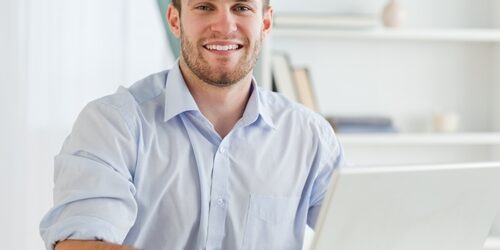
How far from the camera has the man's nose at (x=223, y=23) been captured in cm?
155

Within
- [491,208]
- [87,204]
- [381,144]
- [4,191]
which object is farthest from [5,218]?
[381,144]

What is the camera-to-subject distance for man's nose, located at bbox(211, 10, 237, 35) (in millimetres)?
1548

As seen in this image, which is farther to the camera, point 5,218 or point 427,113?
point 427,113

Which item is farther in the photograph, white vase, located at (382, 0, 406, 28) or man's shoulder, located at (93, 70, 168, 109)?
white vase, located at (382, 0, 406, 28)

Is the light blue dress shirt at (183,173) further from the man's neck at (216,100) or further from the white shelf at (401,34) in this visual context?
the white shelf at (401,34)

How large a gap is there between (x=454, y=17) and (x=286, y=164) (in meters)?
2.03

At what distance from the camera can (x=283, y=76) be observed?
3156 millimetres

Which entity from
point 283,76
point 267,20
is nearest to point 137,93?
point 267,20

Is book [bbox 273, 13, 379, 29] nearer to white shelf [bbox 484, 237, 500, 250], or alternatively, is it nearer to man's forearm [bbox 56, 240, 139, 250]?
white shelf [bbox 484, 237, 500, 250]

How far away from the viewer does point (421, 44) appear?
135 inches

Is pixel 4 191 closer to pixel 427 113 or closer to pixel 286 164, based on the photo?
pixel 286 164

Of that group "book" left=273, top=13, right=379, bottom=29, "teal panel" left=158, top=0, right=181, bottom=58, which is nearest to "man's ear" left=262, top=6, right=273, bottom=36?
"teal panel" left=158, top=0, right=181, bottom=58

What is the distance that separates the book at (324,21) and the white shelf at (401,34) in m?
0.04

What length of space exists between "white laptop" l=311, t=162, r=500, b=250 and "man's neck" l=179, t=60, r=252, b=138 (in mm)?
525
